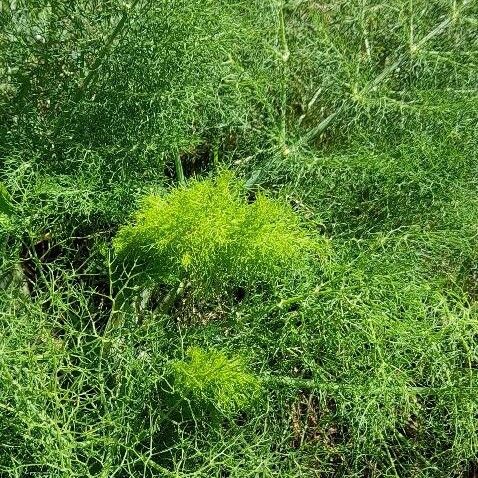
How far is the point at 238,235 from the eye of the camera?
5.24 ft

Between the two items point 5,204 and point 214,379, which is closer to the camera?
point 214,379

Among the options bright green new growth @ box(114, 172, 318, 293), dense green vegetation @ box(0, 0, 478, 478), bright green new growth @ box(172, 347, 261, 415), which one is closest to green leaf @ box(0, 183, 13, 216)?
dense green vegetation @ box(0, 0, 478, 478)

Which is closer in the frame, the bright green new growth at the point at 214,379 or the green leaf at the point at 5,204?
the bright green new growth at the point at 214,379

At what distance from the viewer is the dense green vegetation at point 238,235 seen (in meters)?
1.61

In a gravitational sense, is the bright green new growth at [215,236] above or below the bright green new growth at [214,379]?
above

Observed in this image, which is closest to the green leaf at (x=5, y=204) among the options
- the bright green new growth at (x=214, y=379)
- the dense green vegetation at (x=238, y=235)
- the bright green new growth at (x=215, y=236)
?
the dense green vegetation at (x=238, y=235)

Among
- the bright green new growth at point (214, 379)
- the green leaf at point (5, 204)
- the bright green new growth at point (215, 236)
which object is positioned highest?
the green leaf at point (5, 204)

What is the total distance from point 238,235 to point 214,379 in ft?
1.02

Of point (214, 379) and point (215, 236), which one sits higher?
point (215, 236)

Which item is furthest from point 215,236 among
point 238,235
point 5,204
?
point 5,204

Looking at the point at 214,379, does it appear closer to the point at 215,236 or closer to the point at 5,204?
the point at 215,236

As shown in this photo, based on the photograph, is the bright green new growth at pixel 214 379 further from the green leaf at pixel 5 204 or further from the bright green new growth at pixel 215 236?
the green leaf at pixel 5 204

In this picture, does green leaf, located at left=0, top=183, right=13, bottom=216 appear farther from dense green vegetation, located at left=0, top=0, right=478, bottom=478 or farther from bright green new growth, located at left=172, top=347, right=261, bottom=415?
bright green new growth, located at left=172, top=347, right=261, bottom=415

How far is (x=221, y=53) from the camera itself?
1986mm
